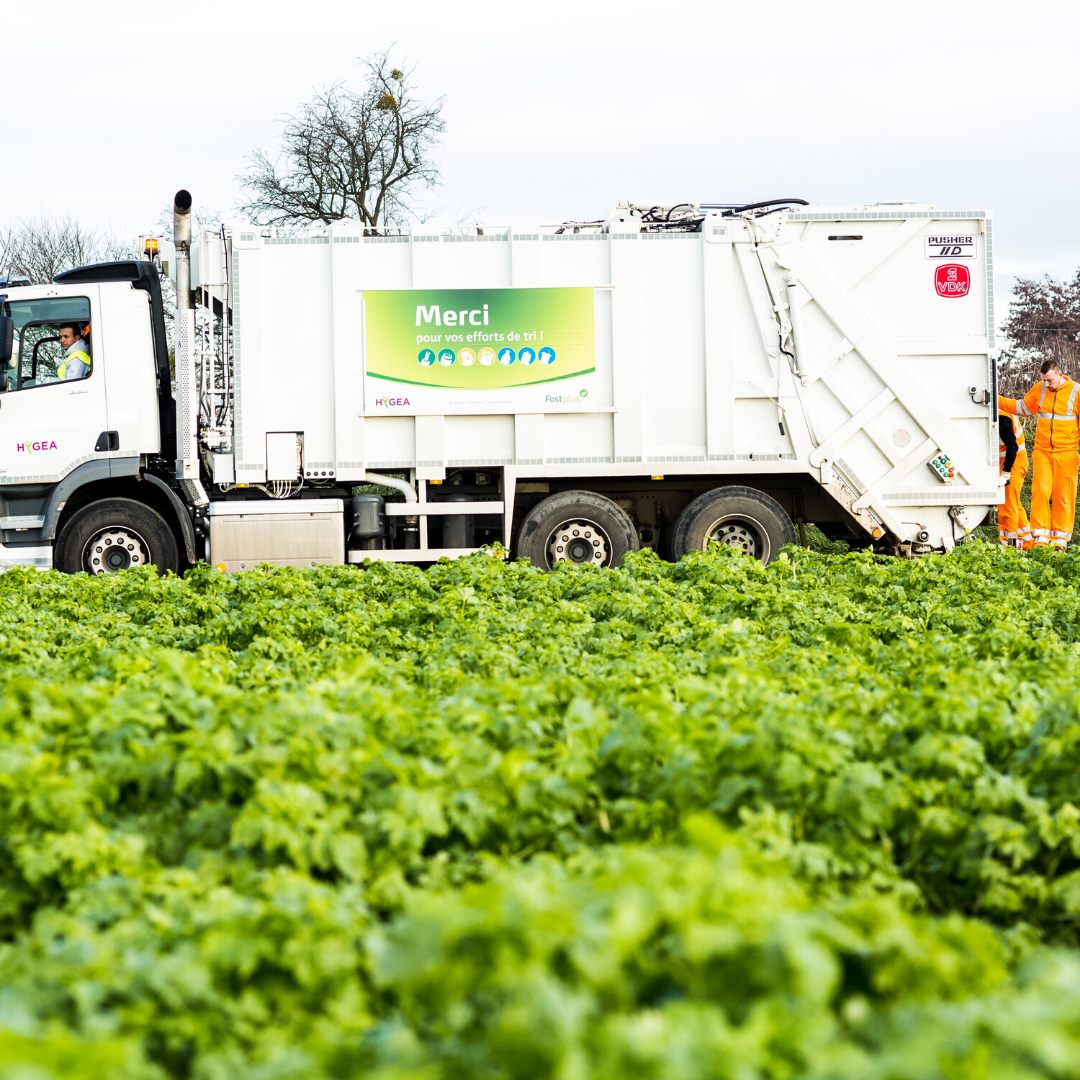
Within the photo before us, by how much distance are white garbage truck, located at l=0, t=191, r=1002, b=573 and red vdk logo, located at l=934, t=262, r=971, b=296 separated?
2 centimetres

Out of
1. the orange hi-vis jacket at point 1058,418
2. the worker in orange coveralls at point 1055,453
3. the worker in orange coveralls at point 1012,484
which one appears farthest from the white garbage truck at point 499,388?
the orange hi-vis jacket at point 1058,418

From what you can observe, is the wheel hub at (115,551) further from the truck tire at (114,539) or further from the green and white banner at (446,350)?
the green and white banner at (446,350)

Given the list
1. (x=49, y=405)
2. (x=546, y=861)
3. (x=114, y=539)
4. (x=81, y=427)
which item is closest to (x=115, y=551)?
(x=114, y=539)

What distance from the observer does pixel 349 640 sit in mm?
8523

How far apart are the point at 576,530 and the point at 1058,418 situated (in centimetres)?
602

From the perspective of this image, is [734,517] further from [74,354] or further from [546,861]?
[546,861]

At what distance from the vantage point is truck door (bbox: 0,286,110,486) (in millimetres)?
13516

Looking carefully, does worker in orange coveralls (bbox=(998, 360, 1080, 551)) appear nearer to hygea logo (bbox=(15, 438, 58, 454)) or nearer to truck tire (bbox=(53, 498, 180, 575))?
truck tire (bbox=(53, 498, 180, 575))

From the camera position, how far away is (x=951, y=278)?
1411 cm

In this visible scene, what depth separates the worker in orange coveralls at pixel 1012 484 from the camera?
15.9 meters

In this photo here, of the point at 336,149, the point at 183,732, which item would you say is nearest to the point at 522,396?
the point at 183,732

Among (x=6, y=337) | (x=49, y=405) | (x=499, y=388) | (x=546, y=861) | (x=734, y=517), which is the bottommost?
(x=546, y=861)

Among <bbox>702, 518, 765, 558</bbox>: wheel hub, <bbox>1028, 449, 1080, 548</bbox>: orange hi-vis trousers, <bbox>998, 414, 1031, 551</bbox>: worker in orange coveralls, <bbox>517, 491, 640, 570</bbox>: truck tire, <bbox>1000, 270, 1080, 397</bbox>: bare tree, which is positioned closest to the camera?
<bbox>517, 491, 640, 570</bbox>: truck tire

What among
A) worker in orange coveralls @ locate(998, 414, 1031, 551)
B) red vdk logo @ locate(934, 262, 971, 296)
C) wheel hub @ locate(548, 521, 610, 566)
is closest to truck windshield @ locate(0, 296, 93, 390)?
wheel hub @ locate(548, 521, 610, 566)
